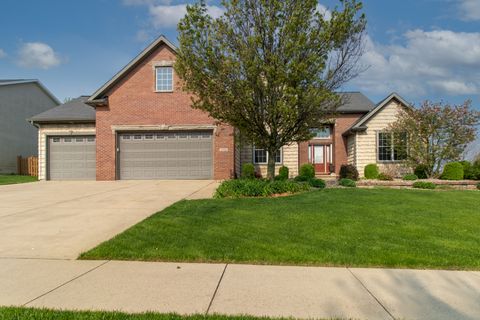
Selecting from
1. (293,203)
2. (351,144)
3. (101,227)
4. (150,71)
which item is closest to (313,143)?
(351,144)

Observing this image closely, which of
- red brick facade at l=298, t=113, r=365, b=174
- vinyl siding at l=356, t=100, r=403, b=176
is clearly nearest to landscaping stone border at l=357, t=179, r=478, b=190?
vinyl siding at l=356, t=100, r=403, b=176

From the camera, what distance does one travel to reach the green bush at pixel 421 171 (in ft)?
54.3

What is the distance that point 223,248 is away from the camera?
5379 millimetres

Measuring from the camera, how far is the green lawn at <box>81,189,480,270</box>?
5027 mm

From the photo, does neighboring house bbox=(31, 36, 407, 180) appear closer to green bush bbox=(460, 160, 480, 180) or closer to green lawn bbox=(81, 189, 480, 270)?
green bush bbox=(460, 160, 480, 180)

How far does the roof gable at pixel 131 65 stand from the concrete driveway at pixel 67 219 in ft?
27.0

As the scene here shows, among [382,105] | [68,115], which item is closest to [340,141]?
[382,105]

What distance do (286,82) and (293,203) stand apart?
3.74 meters

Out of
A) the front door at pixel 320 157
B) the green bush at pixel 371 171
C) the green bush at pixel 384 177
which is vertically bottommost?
the green bush at pixel 384 177

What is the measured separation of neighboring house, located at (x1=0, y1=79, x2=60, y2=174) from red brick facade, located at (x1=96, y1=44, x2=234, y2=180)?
40.6 ft

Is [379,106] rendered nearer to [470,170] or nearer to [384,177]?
[384,177]

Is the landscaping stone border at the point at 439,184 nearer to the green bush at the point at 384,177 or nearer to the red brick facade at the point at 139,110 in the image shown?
the green bush at the point at 384,177

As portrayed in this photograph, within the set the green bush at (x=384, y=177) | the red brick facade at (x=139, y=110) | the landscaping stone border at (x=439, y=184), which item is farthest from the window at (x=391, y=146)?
the red brick facade at (x=139, y=110)

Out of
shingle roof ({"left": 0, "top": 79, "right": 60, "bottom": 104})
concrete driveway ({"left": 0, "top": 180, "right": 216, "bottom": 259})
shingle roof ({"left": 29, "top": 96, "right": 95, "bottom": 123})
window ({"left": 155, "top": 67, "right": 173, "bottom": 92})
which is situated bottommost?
concrete driveway ({"left": 0, "top": 180, "right": 216, "bottom": 259})
